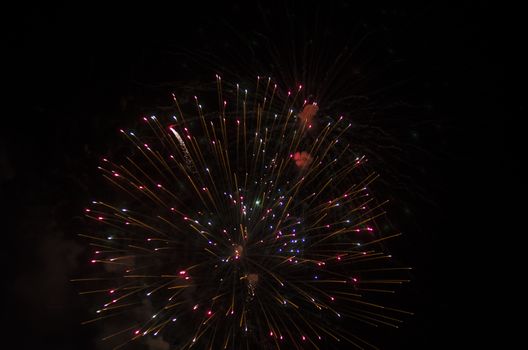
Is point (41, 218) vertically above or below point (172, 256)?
above

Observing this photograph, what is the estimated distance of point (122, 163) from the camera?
5102mm

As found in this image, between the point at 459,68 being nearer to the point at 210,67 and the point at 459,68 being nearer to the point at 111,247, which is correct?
the point at 210,67

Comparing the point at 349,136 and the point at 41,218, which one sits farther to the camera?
the point at 41,218

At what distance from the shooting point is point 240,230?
4.85m

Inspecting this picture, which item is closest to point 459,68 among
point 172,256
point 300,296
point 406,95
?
point 406,95

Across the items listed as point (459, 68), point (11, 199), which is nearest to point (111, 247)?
point (11, 199)

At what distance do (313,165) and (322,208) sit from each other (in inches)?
20.1

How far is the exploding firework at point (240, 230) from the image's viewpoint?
4844 millimetres

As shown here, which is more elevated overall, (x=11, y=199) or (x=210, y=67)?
(x=210, y=67)

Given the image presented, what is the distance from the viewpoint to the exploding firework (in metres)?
4.84

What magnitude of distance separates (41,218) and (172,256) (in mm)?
1715

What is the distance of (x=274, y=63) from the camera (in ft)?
16.0

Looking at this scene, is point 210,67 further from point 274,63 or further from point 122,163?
point 122,163

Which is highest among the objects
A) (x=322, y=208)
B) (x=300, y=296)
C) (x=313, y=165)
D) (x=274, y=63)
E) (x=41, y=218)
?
(x=274, y=63)
